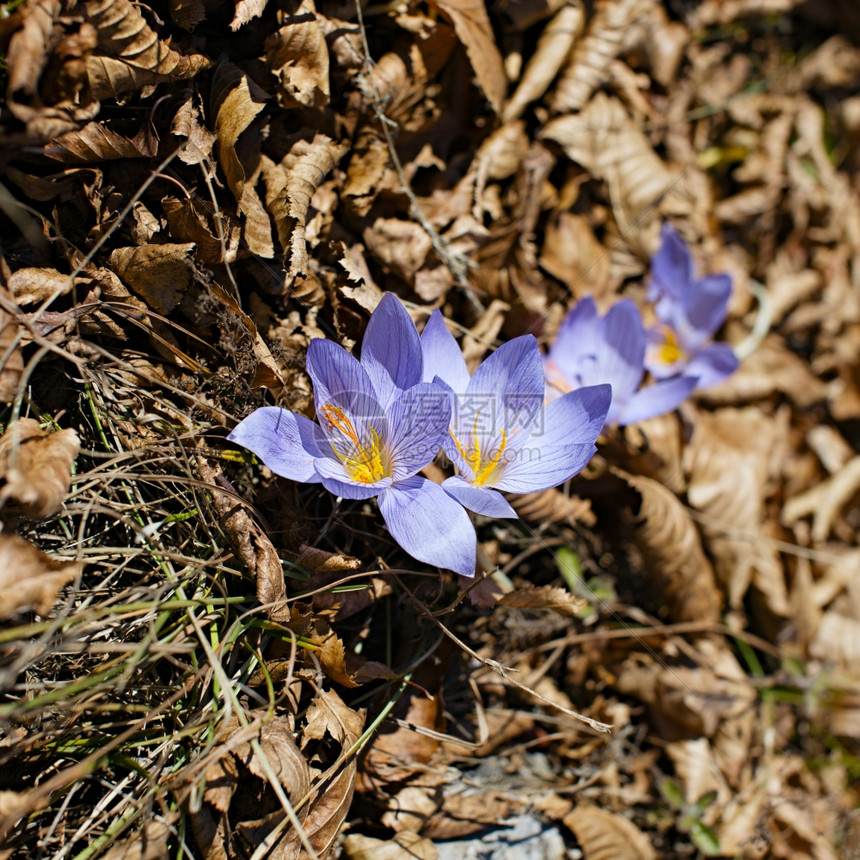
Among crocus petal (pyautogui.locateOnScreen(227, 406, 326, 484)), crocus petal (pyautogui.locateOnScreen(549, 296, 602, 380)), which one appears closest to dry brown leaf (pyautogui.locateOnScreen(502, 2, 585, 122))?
crocus petal (pyautogui.locateOnScreen(549, 296, 602, 380))

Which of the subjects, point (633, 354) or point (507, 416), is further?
point (633, 354)

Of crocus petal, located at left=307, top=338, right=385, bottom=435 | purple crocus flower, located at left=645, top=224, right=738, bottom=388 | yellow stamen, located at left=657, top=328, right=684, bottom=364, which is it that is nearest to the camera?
crocus petal, located at left=307, top=338, right=385, bottom=435

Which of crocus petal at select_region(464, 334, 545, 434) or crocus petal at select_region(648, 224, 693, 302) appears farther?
crocus petal at select_region(648, 224, 693, 302)

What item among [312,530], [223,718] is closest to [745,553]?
[312,530]

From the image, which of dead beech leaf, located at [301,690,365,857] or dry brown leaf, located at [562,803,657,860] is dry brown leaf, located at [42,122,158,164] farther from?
dry brown leaf, located at [562,803,657,860]

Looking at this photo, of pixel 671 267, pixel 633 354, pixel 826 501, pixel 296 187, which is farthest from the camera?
pixel 826 501

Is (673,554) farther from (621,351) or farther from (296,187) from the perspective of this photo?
(296,187)

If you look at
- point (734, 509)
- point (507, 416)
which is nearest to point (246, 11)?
point (507, 416)
